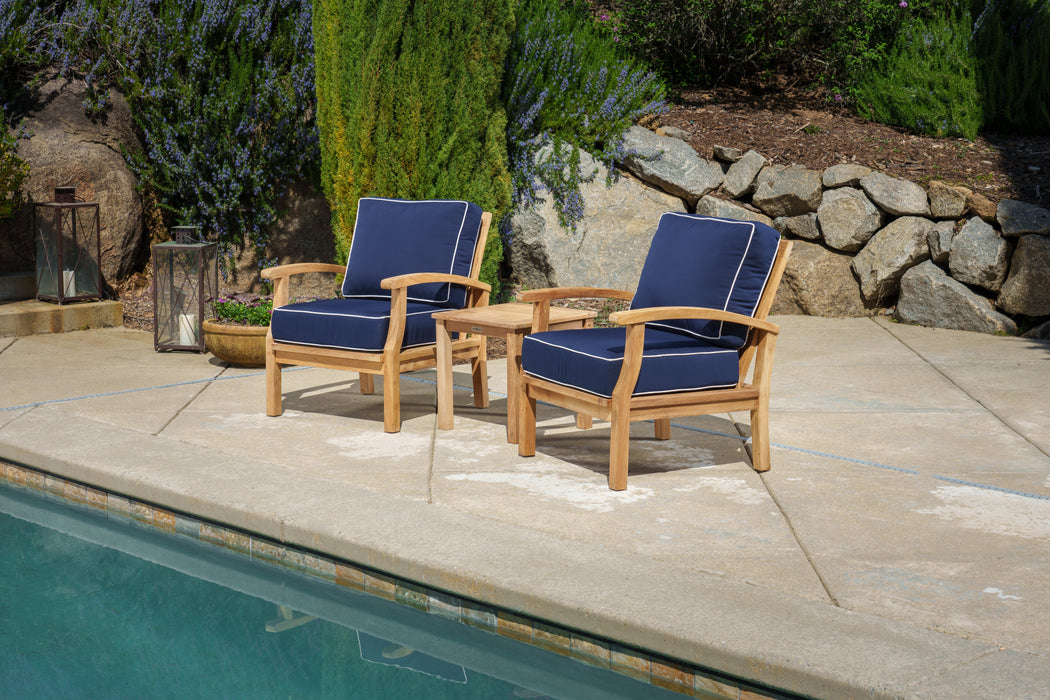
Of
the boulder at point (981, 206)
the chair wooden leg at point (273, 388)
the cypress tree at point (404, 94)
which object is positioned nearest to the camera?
the chair wooden leg at point (273, 388)

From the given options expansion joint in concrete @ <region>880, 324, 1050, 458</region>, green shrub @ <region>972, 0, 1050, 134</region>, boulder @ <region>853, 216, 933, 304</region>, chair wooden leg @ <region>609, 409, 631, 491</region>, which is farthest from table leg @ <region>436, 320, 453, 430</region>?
green shrub @ <region>972, 0, 1050, 134</region>

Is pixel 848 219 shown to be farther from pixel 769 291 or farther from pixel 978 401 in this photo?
pixel 769 291

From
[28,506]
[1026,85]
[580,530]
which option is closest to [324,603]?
[580,530]

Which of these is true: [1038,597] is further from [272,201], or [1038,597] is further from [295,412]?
[272,201]

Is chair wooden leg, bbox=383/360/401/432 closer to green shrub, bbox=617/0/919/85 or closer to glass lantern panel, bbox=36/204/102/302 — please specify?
glass lantern panel, bbox=36/204/102/302

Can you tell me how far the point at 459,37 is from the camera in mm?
6887

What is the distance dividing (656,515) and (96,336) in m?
4.90

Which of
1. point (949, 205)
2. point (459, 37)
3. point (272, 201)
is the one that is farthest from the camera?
point (272, 201)

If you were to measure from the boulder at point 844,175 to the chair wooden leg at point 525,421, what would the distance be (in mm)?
4573

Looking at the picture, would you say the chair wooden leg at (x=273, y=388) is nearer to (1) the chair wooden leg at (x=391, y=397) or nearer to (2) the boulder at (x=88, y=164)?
(1) the chair wooden leg at (x=391, y=397)

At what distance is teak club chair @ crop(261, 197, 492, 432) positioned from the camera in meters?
4.87

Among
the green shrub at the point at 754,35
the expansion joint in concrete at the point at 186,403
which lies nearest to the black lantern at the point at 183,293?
the expansion joint in concrete at the point at 186,403

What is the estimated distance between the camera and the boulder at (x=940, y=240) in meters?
7.70

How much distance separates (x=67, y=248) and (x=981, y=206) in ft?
20.8
